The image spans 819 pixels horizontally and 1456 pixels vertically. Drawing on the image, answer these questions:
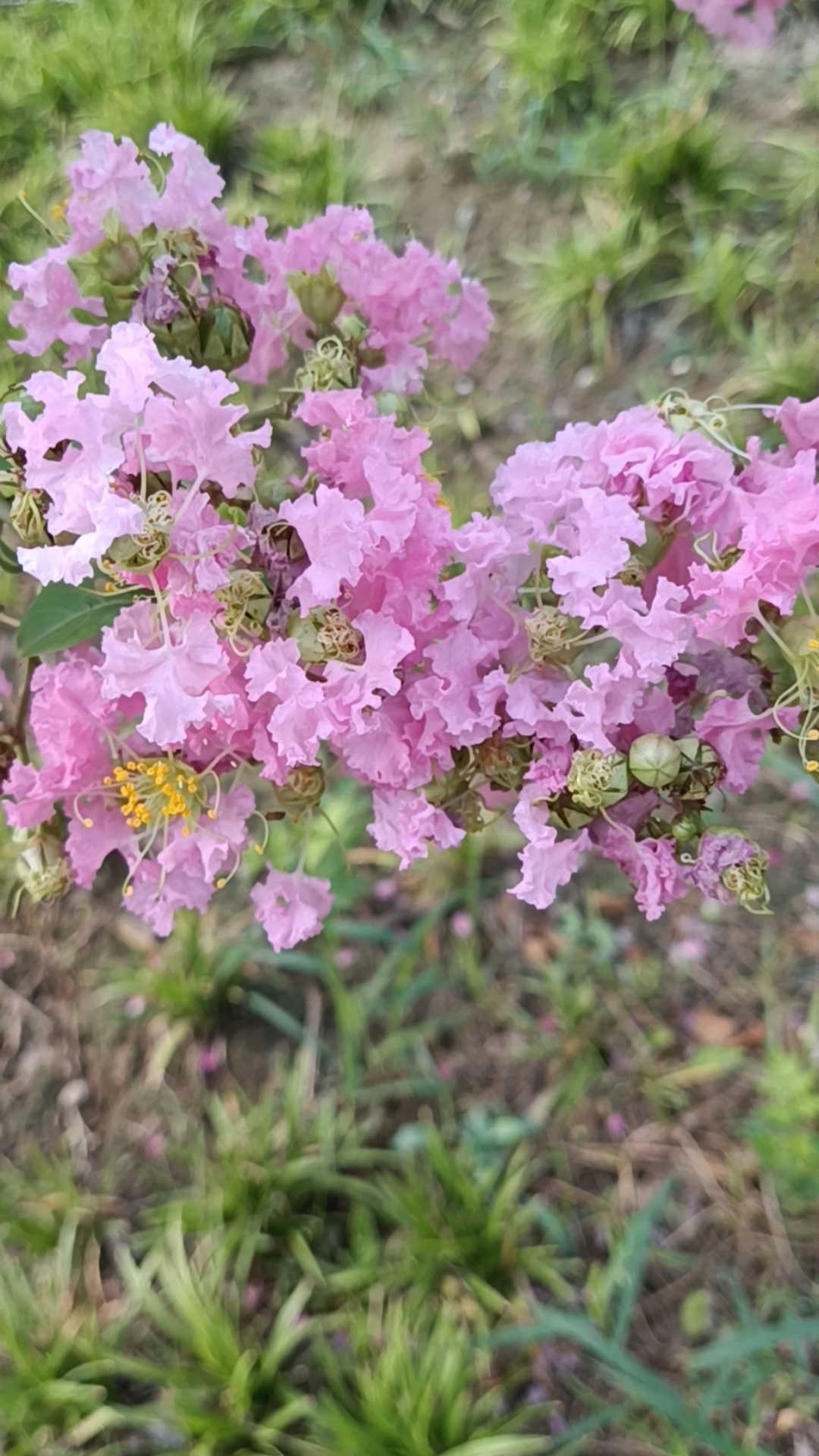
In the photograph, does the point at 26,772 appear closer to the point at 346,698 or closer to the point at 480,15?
the point at 346,698

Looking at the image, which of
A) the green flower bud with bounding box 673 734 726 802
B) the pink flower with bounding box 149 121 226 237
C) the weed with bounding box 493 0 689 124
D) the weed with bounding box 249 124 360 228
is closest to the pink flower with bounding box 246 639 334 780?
the green flower bud with bounding box 673 734 726 802

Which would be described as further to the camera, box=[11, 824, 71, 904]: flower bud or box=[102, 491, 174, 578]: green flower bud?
box=[11, 824, 71, 904]: flower bud

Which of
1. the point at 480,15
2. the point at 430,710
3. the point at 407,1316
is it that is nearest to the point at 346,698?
the point at 430,710

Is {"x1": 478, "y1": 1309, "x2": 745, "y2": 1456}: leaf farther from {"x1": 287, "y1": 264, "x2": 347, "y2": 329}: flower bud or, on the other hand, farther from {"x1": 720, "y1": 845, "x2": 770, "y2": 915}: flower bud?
{"x1": 287, "y1": 264, "x2": 347, "y2": 329}: flower bud

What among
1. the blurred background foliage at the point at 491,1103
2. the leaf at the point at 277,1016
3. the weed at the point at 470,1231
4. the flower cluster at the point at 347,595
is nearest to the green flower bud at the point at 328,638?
the flower cluster at the point at 347,595

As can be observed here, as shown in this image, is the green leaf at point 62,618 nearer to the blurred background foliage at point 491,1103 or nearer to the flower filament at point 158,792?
the flower filament at point 158,792

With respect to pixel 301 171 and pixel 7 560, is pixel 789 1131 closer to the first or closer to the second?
pixel 7 560

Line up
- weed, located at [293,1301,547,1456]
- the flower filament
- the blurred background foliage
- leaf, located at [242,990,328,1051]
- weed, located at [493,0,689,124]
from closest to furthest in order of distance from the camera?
the flower filament, weed, located at [293,1301,547,1456], the blurred background foliage, leaf, located at [242,990,328,1051], weed, located at [493,0,689,124]
